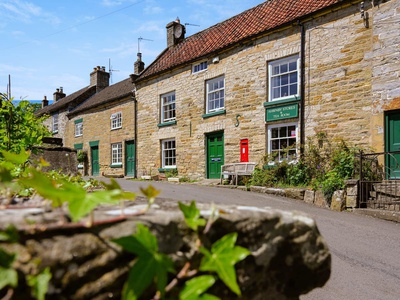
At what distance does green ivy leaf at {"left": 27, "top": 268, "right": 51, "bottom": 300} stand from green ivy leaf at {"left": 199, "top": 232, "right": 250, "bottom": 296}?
0.34m

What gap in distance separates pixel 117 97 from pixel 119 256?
2093 cm

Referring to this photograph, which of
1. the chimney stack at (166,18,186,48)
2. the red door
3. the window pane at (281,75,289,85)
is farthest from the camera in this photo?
the chimney stack at (166,18,186,48)

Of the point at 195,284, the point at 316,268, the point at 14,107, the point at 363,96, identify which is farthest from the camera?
the point at 363,96

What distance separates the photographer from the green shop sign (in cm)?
1193

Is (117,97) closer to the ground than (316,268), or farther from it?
farther from it

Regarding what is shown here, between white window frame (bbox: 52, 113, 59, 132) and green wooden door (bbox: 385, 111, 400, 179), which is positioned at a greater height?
white window frame (bbox: 52, 113, 59, 132)

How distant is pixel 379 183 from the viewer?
352 inches

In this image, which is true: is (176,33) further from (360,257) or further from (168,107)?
(360,257)

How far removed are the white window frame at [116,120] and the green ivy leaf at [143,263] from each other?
→ 20761 millimetres

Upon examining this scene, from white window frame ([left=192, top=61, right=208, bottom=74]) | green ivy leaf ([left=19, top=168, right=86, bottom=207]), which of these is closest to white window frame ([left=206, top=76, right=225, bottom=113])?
white window frame ([left=192, top=61, right=208, bottom=74])

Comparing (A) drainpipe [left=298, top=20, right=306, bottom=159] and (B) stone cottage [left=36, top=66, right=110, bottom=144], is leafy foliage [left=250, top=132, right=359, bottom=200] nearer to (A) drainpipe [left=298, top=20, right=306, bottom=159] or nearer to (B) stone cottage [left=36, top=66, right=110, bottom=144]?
(A) drainpipe [left=298, top=20, right=306, bottom=159]

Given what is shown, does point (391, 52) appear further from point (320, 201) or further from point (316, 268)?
point (316, 268)

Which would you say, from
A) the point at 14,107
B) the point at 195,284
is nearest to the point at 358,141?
the point at 14,107

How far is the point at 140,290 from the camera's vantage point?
0.72 meters
